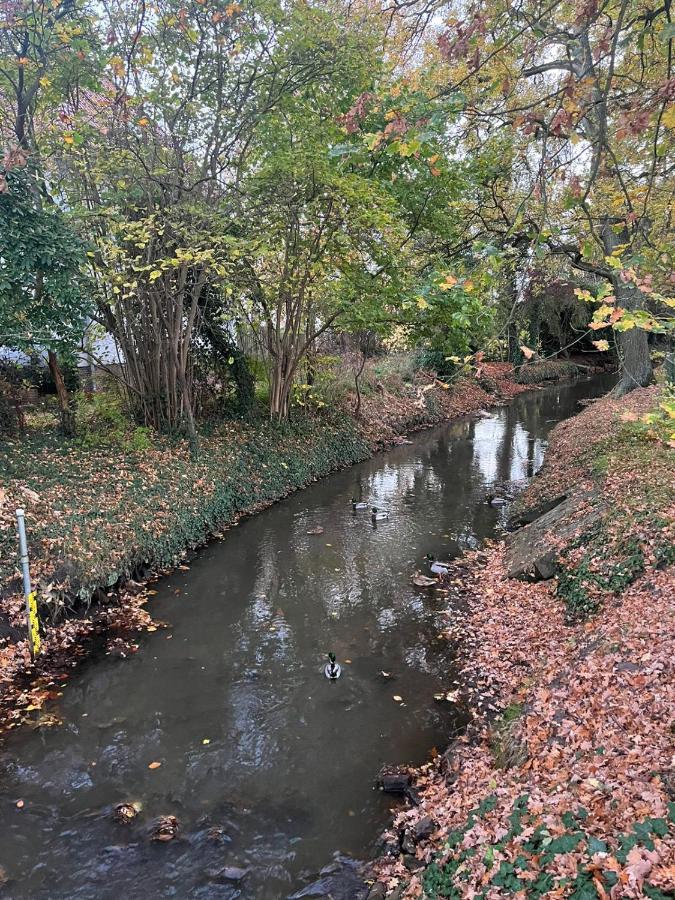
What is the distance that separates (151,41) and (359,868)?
11126 mm

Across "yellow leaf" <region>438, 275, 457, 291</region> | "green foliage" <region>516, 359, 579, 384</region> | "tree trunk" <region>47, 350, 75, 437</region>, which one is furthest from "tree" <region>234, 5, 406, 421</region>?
"green foliage" <region>516, 359, 579, 384</region>

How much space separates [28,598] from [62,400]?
17.2 ft

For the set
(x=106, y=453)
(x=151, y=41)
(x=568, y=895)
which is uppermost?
(x=151, y=41)

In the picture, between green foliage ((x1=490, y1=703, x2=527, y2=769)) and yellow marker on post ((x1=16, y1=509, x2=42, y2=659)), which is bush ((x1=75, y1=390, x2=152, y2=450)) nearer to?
yellow marker on post ((x1=16, y1=509, x2=42, y2=659))

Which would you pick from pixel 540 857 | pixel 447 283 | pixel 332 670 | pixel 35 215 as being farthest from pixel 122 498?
pixel 540 857

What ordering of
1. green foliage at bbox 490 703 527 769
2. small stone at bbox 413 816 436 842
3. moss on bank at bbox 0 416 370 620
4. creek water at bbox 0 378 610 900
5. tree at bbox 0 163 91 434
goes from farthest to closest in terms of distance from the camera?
1. tree at bbox 0 163 91 434
2. moss on bank at bbox 0 416 370 620
3. green foliage at bbox 490 703 527 769
4. creek water at bbox 0 378 610 900
5. small stone at bbox 413 816 436 842

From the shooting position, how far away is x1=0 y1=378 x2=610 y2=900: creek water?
165 inches

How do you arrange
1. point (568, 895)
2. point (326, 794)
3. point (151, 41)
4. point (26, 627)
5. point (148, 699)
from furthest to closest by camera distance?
1. point (151, 41)
2. point (26, 627)
3. point (148, 699)
4. point (326, 794)
5. point (568, 895)

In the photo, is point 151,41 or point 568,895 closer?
point 568,895

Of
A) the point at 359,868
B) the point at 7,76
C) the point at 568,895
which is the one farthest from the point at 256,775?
the point at 7,76

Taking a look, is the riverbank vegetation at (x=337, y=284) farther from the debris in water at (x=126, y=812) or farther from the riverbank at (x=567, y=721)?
the debris in water at (x=126, y=812)

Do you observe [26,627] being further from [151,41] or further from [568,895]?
[151,41]

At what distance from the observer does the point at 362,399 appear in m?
20.0

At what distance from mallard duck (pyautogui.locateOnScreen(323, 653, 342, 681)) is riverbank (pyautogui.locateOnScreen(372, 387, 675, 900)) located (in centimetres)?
147
